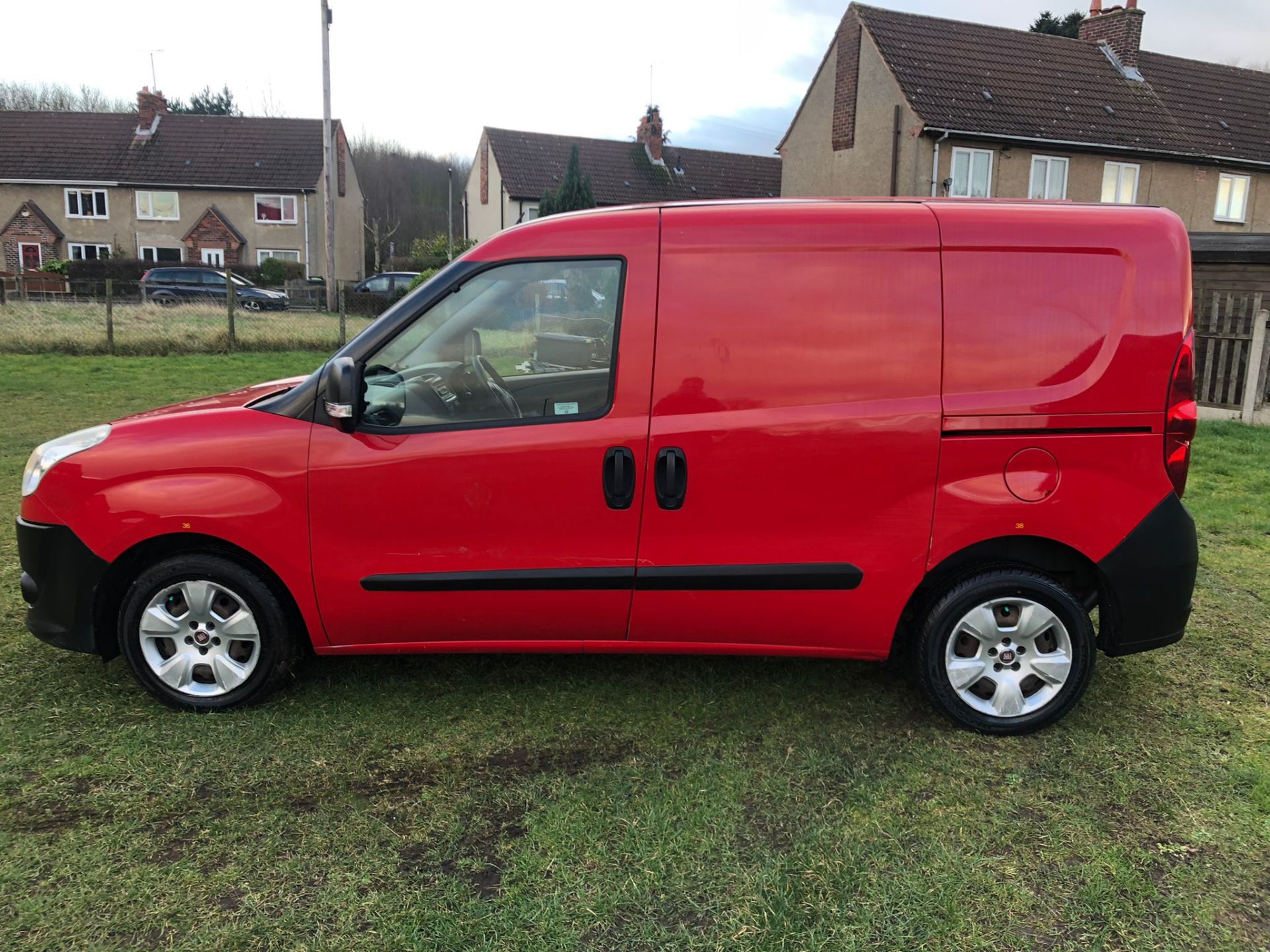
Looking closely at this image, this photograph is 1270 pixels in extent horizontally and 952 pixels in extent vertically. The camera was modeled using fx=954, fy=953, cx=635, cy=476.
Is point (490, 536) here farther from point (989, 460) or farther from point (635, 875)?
point (989, 460)

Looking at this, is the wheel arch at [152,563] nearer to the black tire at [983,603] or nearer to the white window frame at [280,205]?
the black tire at [983,603]

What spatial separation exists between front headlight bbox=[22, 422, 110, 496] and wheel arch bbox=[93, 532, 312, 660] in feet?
1.55

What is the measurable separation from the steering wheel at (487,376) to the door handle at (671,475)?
605 mm

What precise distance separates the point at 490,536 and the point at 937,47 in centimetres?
2914

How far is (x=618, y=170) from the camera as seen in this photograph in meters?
45.1

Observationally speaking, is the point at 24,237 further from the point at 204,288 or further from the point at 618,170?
the point at 618,170

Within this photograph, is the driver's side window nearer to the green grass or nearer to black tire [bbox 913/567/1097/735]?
black tire [bbox 913/567/1097/735]

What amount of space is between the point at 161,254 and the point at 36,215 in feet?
18.2

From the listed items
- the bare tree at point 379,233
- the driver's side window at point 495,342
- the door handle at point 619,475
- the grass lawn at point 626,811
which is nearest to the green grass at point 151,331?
the grass lawn at point 626,811

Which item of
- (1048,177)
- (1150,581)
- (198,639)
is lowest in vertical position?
(198,639)

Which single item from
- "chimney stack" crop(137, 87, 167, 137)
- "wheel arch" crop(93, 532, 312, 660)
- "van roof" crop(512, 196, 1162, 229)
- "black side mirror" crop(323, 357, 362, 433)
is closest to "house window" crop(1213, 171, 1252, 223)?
"van roof" crop(512, 196, 1162, 229)

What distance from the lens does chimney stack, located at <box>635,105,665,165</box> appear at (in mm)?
46219

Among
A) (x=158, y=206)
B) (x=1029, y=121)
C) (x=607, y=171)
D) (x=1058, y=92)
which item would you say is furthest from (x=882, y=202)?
(x=158, y=206)

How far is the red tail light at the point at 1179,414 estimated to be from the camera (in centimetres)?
362
